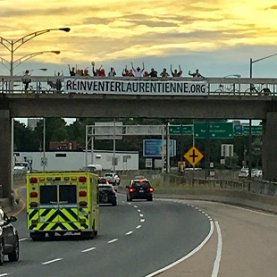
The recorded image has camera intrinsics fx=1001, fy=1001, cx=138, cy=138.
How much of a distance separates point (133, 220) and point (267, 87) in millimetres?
18287

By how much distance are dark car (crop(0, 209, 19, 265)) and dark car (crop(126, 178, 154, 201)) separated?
50.1 metres

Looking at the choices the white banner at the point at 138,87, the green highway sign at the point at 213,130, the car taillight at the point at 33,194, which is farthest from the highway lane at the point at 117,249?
the green highway sign at the point at 213,130

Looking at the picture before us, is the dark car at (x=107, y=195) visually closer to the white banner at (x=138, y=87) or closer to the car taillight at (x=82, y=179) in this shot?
the white banner at (x=138, y=87)

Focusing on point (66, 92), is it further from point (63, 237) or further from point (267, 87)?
point (63, 237)

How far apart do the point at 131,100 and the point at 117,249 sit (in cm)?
3361

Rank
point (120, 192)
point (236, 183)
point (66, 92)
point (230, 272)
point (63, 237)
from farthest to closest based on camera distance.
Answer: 1. point (120, 192)
2. point (236, 183)
3. point (66, 92)
4. point (63, 237)
5. point (230, 272)

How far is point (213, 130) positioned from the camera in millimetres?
95875

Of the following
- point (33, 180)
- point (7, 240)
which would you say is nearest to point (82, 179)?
point (33, 180)

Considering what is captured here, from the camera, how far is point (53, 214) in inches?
1297

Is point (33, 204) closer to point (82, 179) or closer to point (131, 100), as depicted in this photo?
point (82, 179)

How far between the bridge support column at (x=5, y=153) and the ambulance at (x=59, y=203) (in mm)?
27056

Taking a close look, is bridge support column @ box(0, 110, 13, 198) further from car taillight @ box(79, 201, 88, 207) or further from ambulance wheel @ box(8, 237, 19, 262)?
ambulance wheel @ box(8, 237, 19, 262)

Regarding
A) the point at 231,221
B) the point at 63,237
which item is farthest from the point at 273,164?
the point at 63,237

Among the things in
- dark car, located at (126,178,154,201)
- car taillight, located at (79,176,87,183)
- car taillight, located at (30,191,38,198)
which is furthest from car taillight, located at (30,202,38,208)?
dark car, located at (126,178,154,201)
